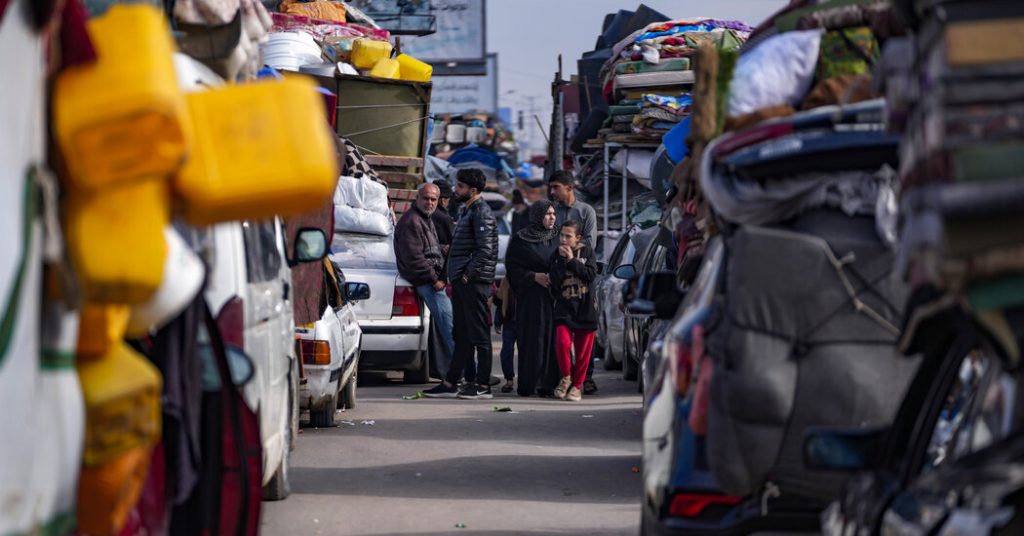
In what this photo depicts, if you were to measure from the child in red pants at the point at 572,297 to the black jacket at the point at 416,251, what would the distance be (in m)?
1.32

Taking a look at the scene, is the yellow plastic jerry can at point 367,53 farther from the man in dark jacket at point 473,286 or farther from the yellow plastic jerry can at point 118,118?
the yellow plastic jerry can at point 118,118

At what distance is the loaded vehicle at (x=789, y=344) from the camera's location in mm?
5508

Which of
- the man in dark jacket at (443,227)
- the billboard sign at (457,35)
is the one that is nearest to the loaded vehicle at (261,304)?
Answer: the man in dark jacket at (443,227)

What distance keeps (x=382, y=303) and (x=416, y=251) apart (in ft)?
2.07

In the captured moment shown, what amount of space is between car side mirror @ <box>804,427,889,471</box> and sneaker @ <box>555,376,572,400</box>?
11.6m

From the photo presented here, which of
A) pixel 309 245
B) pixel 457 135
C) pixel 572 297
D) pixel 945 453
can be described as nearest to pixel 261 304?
pixel 309 245

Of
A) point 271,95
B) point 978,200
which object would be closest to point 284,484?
point 271,95

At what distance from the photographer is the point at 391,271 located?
16.5 metres

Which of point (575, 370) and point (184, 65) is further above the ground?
point (184, 65)

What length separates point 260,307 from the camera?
6793 millimetres

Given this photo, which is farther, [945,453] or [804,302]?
[804,302]

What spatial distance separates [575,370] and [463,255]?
5.29ft

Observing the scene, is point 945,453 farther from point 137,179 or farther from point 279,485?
point 279,485

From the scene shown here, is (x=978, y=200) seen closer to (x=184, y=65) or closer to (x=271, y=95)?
(x=271, y=95)
